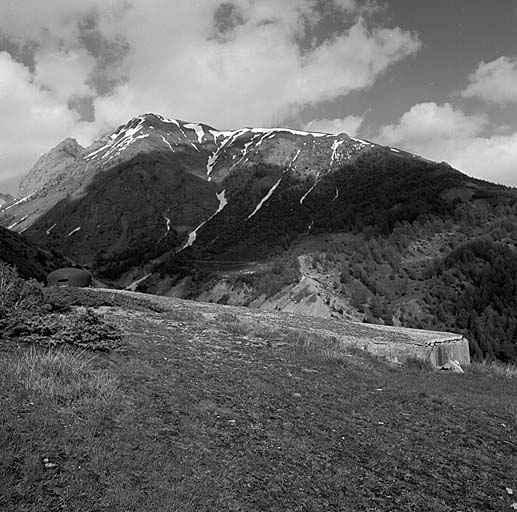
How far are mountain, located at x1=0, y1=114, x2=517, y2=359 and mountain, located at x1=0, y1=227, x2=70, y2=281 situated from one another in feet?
83.0

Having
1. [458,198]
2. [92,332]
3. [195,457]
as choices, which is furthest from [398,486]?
[458,198]

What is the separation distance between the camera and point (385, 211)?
99.0m

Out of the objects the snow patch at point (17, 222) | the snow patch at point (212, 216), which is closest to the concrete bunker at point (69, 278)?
the snow patch at point (212, 216)

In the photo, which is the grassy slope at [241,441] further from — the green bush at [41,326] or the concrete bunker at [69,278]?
the concrete bunker at [69,278]

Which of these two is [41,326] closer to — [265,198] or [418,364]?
[418,364]

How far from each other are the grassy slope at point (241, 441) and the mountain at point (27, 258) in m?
39.9

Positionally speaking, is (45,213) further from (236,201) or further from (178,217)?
(236,201)

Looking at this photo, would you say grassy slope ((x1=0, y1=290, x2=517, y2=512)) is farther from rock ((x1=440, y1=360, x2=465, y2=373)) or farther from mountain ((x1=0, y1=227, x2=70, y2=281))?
mountain ((x1=0, y1=227, x2=70, y2=281))

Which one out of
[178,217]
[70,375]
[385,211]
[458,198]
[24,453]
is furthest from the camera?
[178,217]

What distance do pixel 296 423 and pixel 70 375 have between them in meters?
3.51

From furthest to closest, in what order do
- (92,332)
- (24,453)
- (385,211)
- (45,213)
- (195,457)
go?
(45,213) → (385,211) → (92,332) → (195,457) → (24,453)

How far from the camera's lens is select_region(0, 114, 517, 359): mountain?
60375mm

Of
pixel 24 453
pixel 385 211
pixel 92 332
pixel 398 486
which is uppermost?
pixel 385 211

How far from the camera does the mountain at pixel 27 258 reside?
43781mm
